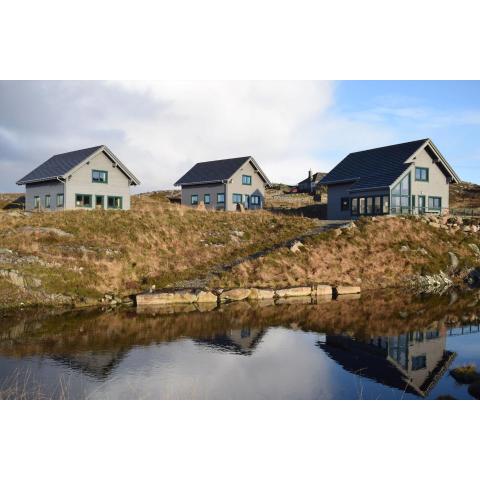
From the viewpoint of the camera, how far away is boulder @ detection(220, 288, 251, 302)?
31141mm

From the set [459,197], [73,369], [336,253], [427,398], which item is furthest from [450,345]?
[459,197]

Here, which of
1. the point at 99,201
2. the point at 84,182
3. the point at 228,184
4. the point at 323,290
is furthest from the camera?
the point at 228,184

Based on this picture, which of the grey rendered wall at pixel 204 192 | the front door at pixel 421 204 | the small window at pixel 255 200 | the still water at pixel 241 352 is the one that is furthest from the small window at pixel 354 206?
the still water at pixel 241 352

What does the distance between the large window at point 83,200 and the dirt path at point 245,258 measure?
2090 centimetres

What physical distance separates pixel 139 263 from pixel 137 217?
8.80 meters

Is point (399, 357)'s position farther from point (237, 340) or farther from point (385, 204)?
point (385, 204)

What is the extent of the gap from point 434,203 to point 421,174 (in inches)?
151

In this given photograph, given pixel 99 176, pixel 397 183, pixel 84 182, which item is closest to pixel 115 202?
pixel 99 176

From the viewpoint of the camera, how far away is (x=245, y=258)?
3859 cm

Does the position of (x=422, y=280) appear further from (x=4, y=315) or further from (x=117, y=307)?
(x=4, y=315)

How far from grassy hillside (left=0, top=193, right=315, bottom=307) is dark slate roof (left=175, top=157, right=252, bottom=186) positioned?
611 inches

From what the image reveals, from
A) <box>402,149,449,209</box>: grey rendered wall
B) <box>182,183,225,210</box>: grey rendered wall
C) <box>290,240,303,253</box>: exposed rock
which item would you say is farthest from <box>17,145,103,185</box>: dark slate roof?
<box>402,149,449,209</box>: grey rendered wall

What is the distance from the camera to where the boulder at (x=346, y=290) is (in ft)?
113

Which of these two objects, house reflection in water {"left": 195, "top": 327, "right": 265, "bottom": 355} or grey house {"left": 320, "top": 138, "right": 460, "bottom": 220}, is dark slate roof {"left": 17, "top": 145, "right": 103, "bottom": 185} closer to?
grey house {"left": 320, "top": 138, "right": 460, "bottom": 220}
